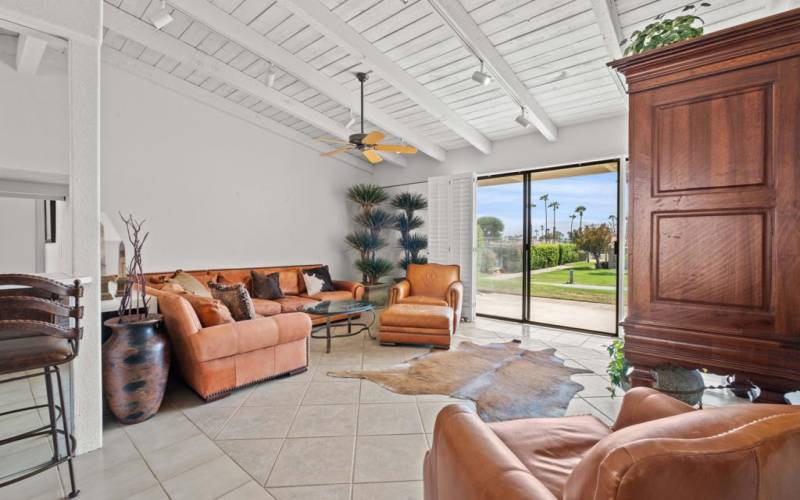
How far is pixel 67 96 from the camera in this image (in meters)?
1.96

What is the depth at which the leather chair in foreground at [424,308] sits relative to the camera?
3.89 metres

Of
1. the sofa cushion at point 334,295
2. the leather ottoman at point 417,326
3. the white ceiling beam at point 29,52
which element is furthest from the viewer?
the sofa cushion at point 334,295

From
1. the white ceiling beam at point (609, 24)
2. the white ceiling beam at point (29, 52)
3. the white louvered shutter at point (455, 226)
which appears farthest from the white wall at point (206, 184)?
the white ceiling beam at point (609, 24)

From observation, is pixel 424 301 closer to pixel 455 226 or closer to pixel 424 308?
pixel 424 308

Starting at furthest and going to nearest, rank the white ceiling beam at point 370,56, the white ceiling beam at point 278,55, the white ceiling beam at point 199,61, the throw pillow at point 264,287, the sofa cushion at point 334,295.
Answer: the sofa cushion at point 334,295 → the throw pillow at point 264,287 → the white ceiling beam at point 199,61 → the white ceiling beam at point 278,55 → the white ceiling beam at point 370,56

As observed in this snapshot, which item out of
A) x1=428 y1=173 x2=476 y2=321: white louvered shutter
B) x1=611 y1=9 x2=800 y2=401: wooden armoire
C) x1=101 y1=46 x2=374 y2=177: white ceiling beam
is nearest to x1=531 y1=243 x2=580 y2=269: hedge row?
x1=428 y1=173 x2=476 y2=321: white louvered shutter

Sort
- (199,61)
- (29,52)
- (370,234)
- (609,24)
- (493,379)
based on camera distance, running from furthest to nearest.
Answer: (370,234) < (199,61) < (493,379) < (609,24) < (29,52)

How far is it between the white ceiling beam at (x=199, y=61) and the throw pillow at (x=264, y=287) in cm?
227

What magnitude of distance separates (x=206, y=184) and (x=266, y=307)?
1.95 m

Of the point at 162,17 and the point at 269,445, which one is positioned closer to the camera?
the point at 269,445

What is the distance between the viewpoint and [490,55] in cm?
Answer: 312

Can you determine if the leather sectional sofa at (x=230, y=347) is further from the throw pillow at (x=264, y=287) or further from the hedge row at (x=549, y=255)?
the hedge row at (x=549, y=255)

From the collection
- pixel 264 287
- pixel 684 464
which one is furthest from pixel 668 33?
pixel 264 287

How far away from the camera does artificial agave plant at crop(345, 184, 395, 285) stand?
597cm
